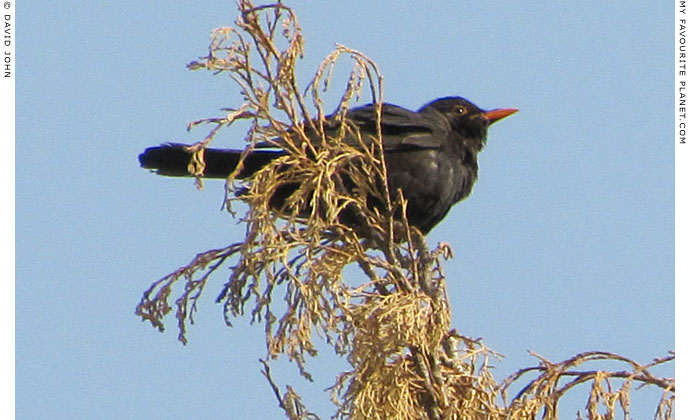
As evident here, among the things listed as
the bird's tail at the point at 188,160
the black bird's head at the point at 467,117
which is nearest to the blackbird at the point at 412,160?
the bird's tail at the point at 188,160

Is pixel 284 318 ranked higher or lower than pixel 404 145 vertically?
lower

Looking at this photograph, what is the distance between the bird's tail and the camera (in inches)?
231

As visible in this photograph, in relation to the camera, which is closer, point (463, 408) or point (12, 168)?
point (463, 408)

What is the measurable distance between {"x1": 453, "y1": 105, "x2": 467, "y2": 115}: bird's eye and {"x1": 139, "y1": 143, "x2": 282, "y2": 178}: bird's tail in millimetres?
1562

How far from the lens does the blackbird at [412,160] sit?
5.88m

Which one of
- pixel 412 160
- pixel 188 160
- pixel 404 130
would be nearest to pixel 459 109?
pixel 404 130

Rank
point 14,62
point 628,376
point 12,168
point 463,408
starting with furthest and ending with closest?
point 14,62
point 12,168
point 463,408
point 628,376

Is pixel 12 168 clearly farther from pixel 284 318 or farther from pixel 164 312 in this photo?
pixel 284 318

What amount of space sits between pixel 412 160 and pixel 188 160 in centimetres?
114

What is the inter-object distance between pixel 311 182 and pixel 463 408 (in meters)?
0.99

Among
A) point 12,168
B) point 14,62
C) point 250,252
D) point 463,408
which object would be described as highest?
point 14,62

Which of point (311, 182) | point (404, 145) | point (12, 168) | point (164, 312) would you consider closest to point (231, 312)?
point (164, 312)

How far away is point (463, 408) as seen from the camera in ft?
14.0

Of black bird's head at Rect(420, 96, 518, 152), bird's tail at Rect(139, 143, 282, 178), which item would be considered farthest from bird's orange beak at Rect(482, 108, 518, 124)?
bird's tail at Rect(139, 143, 282, 178)
